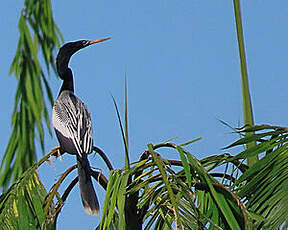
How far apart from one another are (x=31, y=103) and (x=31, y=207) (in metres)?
1.63

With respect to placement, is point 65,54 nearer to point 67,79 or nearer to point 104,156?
point 67,79

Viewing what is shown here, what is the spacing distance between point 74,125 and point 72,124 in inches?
0.9

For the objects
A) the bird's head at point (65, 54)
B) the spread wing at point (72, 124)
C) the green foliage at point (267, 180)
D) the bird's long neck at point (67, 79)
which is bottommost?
the green foliage at point (267, 180)

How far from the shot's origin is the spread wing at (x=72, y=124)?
95.2 inches

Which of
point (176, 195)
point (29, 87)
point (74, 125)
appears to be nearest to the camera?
point (176, 195)

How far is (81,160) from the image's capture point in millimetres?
2285

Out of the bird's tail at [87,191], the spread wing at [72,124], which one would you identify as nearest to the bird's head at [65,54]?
the spread wing at [72,124]

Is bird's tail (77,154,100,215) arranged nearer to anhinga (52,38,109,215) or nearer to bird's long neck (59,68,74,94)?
anhinga (52,38,109,215)

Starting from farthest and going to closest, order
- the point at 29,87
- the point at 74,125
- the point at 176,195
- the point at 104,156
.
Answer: the point at 29,87 → the point at 74,125 → the point at 104,156 → the point at 176,195

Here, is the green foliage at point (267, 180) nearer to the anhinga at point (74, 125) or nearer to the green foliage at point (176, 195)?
the green foliage at point (176, 195)

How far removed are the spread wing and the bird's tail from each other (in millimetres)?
93

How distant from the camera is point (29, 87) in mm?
3836

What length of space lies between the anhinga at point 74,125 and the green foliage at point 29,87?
95 cm

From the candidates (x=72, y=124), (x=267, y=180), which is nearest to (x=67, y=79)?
(x=72, y=124)
